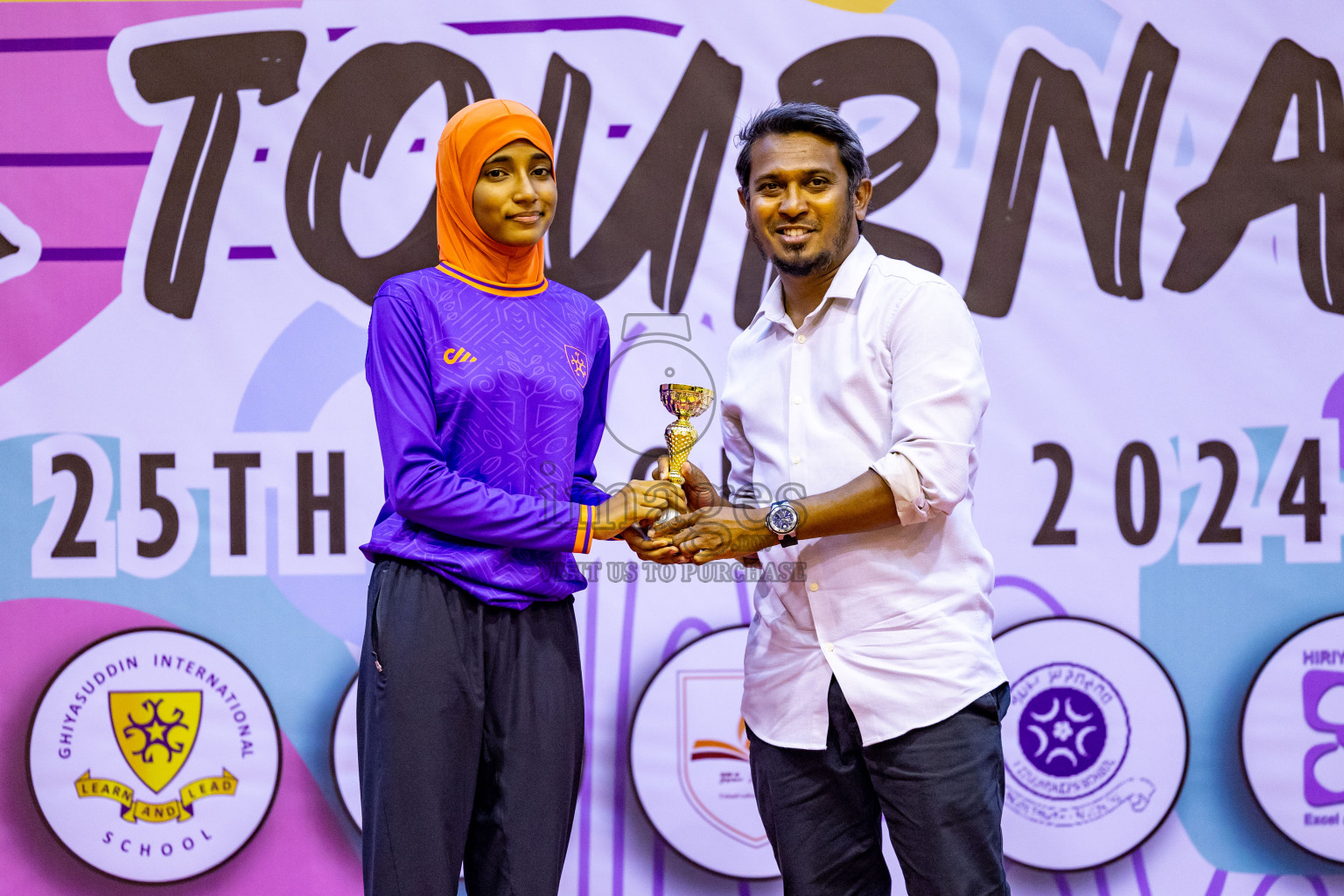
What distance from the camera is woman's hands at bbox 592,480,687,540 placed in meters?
1.97

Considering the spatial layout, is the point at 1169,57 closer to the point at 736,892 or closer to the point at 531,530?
the point at 531,530

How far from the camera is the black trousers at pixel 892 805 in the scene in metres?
1.81

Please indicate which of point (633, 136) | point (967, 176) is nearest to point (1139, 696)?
point (967, 176)

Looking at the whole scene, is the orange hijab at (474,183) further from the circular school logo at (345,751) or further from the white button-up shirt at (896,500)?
the circular school logo at (345,751)

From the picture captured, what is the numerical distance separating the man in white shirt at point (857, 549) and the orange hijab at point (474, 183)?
0.47 metres

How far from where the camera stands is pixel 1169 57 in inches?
118

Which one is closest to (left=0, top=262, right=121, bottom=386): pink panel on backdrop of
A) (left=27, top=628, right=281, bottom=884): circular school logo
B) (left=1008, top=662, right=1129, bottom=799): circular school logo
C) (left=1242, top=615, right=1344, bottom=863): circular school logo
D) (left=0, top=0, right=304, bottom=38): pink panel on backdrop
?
(left=0, top=0, right=304, bottom=38): pink panel on backdrop

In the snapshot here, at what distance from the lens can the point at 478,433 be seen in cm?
190

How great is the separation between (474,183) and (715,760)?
1.87 metres

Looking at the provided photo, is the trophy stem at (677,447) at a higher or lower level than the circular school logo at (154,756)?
higher

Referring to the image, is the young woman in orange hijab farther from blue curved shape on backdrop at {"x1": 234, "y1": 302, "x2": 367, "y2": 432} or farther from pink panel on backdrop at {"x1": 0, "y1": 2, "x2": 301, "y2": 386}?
pink panel on backdrop at {"x1": 0, "y1": 2, "x2": 301, "y2": 386}

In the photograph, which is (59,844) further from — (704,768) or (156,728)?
(704,768)

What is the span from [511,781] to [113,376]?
2.02 meters

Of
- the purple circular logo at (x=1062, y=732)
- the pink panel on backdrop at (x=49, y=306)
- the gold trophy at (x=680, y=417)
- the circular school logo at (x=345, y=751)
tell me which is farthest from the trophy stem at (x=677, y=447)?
the pink panel on backdrop at (x=49, y=306)
